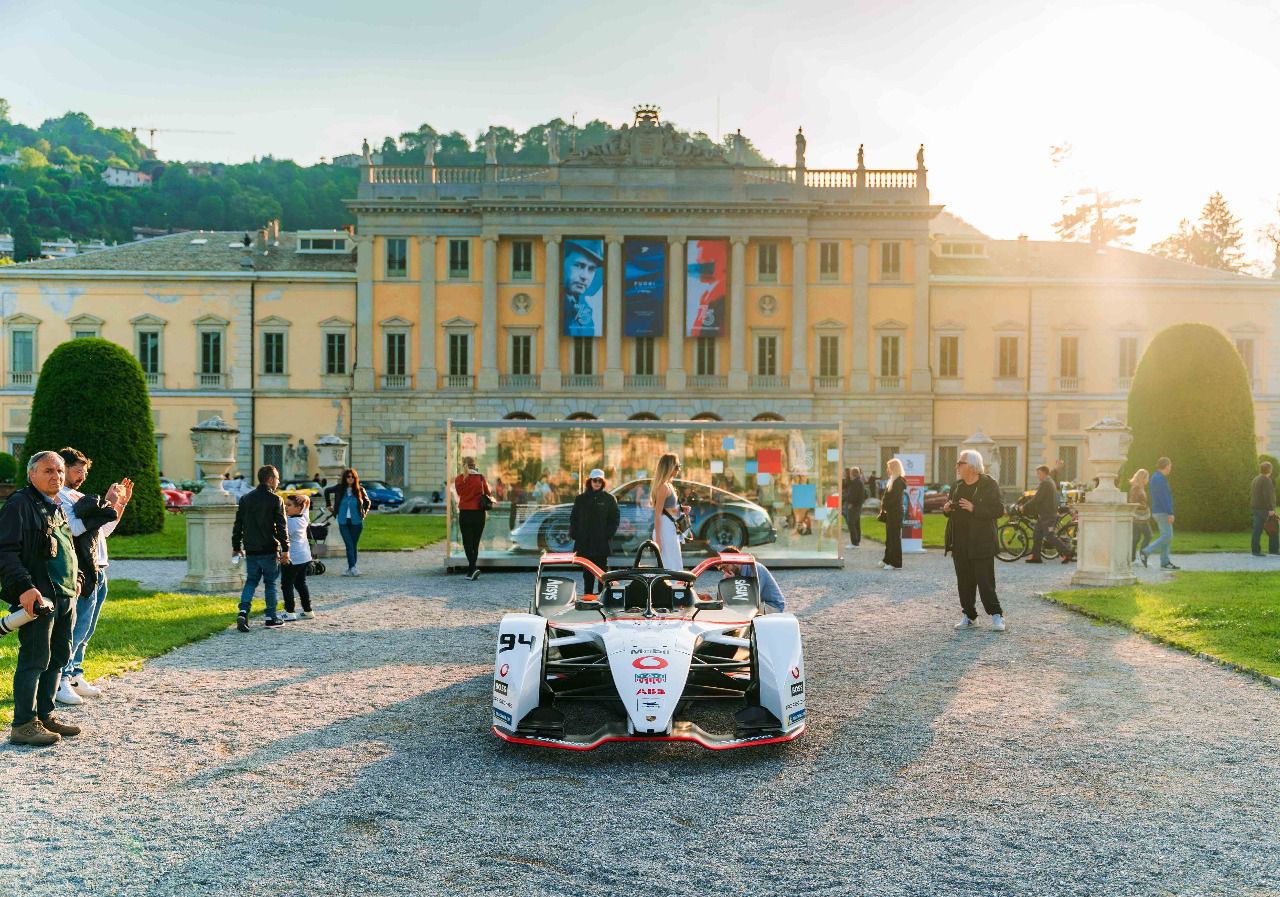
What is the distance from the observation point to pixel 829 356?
1976 inches

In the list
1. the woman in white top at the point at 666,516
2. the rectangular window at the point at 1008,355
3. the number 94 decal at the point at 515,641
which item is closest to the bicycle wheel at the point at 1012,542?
the woman in white top at the point at 666,516

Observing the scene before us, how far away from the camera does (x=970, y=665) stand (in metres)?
10.3

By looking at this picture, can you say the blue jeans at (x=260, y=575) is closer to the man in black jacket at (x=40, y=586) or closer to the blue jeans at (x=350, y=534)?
the man in black jacket at (x=40, y=586)

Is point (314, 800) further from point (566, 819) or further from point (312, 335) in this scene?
point (312, 335)

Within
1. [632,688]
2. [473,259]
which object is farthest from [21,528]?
[473,259]

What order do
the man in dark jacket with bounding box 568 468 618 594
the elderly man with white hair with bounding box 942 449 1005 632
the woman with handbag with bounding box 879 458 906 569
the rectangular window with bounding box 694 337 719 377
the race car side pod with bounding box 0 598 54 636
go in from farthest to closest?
the rectangular window with bounding box 694 337 719 377 < the woman with handbag with bounding box 879 458 906 569 < the man in dark jacket with bounding box 568 468 618 594 < the elderly man with white hair with bounding box 942 449 1005 632 < the race car side pod with bounding box 0 598 54 636

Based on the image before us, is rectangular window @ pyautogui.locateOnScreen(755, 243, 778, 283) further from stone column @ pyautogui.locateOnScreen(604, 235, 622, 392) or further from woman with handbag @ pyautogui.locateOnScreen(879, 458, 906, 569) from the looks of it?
woman with handbag @ pyautogui.locateOnScreen(879, 458, 906, 569)

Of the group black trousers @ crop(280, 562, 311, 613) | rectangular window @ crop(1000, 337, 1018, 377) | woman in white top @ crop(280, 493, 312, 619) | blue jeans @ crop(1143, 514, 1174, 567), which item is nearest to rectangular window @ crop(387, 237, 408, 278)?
rectangular window @ crop(1000, 337, 1018, 377)

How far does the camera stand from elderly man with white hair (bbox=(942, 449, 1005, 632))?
12195mm

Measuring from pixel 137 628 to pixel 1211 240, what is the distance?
281 ft

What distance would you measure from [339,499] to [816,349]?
35120 millimetres

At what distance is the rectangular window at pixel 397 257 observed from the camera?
165 ft

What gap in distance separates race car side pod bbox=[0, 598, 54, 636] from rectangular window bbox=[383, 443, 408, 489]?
1691 inches

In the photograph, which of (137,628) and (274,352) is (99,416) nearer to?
(137,628)
